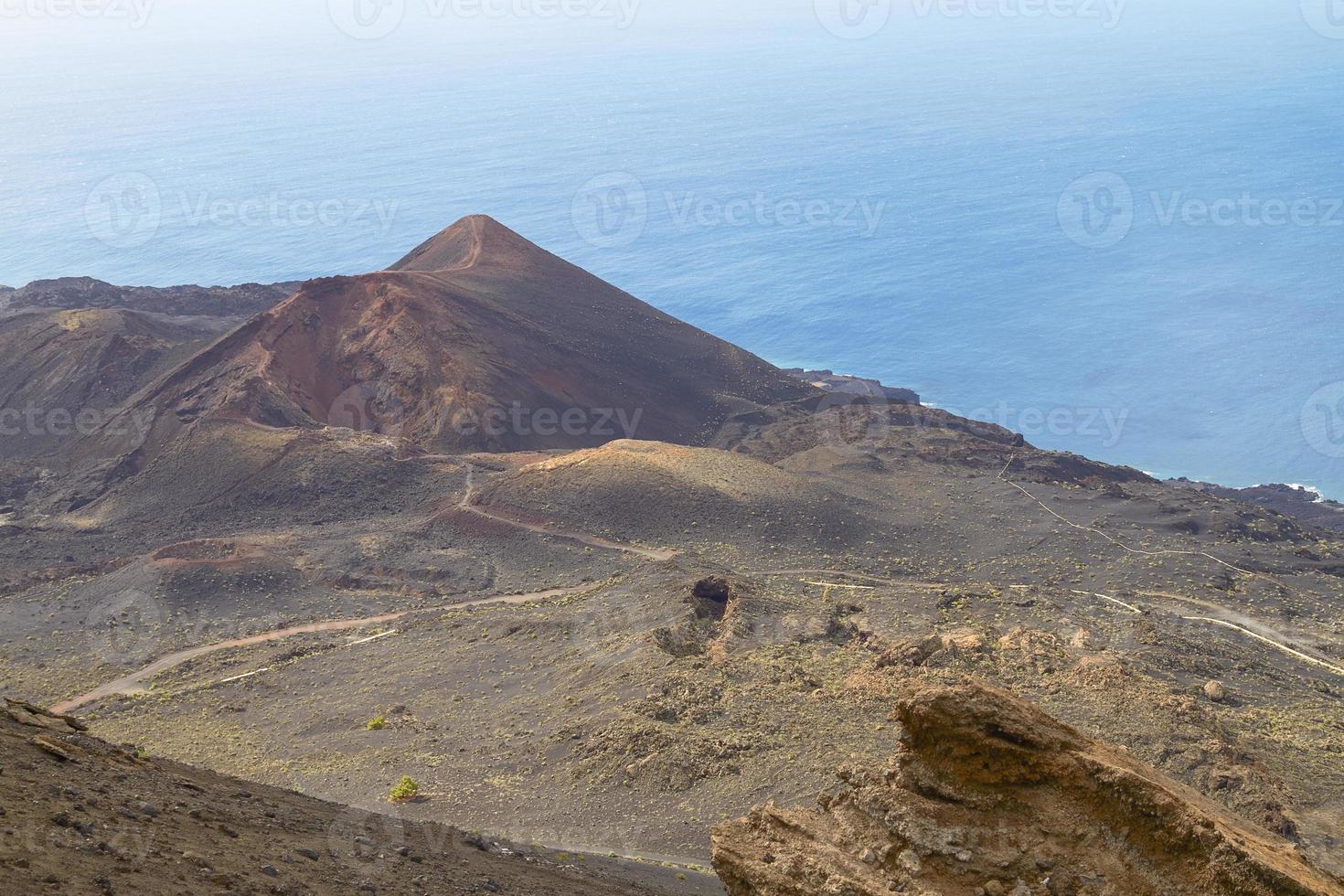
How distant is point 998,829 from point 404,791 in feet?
41.3

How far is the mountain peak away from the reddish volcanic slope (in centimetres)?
217

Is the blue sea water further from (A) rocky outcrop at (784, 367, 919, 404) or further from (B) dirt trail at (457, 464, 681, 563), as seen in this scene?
(B) dirt trail at (457, 464, 681, 563)

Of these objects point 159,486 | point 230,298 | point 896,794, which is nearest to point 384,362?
point 159,486

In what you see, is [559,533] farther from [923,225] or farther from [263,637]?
[923,225]

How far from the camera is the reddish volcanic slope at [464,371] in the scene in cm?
4456

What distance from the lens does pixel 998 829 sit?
35.4 ft

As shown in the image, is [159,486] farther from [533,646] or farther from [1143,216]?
[1143,216]

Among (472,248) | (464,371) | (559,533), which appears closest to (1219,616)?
(559,533)

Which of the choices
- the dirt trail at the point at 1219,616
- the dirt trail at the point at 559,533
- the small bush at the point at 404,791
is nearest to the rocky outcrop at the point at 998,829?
the small bush at the point at 404,791

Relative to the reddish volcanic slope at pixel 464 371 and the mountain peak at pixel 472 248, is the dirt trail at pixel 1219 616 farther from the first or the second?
the mountain peak at pixel 472 248

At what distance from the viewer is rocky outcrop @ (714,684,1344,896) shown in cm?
999

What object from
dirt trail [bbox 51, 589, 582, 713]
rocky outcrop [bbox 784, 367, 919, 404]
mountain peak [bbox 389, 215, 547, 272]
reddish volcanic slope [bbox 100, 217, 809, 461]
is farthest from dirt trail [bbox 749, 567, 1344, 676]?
rocky outcrop [bbox 784, 367, 919, 404]

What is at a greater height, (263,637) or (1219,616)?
(1219,616)

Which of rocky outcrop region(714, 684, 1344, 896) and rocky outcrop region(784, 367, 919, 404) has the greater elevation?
rocky outcrop region(784, 367, 919, 404)
